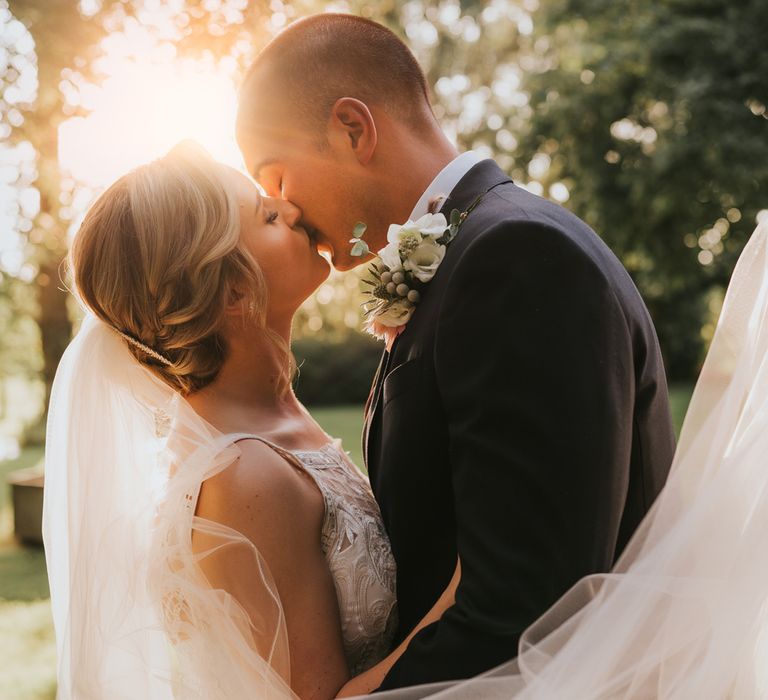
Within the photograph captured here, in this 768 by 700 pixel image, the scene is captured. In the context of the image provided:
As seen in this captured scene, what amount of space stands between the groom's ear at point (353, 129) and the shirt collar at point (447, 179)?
235 mm

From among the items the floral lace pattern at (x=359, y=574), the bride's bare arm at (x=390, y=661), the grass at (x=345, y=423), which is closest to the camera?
the bride's bare arm at (x=390, y=661)

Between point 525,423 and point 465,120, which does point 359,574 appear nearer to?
point 525,423

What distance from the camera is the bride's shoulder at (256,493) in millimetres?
2250

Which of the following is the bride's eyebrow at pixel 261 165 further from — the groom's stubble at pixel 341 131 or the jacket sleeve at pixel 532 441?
the jacket sleeve at pixel 532 441

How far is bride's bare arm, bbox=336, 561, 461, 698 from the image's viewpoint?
2059 mm

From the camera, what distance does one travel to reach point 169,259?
8.35 feet

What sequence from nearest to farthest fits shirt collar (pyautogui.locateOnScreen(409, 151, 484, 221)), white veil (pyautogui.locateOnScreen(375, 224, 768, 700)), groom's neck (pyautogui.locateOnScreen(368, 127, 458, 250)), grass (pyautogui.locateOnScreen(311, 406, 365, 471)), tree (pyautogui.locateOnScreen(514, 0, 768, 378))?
white veil (pyautogui.locateOnScreen(375, 224, 768, 700)) < shirt collar (pyautogui.locateOnScreen(409, 151, 484, 221)) < groom's neck (pyautogui.locateOnScreen(368, 127, 458, 250)) < tree (pyautogui.locateOnScreen(514, 0, 768, 378)) < grass (pyautogui.locateOnScreen(311, 406, 365, 471))

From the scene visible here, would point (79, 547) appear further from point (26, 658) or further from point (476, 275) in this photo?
point (26, 658)

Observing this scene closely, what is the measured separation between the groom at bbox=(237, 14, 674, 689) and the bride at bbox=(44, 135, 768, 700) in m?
0.09

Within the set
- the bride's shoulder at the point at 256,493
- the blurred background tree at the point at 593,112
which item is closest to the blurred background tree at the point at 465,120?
the blurred background tree at the point at 593,112

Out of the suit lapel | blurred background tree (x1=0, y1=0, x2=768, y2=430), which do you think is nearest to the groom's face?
the suit lapel

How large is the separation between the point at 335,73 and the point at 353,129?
202mm

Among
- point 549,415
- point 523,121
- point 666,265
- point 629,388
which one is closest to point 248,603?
point 549,415

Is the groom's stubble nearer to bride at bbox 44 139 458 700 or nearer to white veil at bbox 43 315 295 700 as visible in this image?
bride at bbox 44 139 458 700
